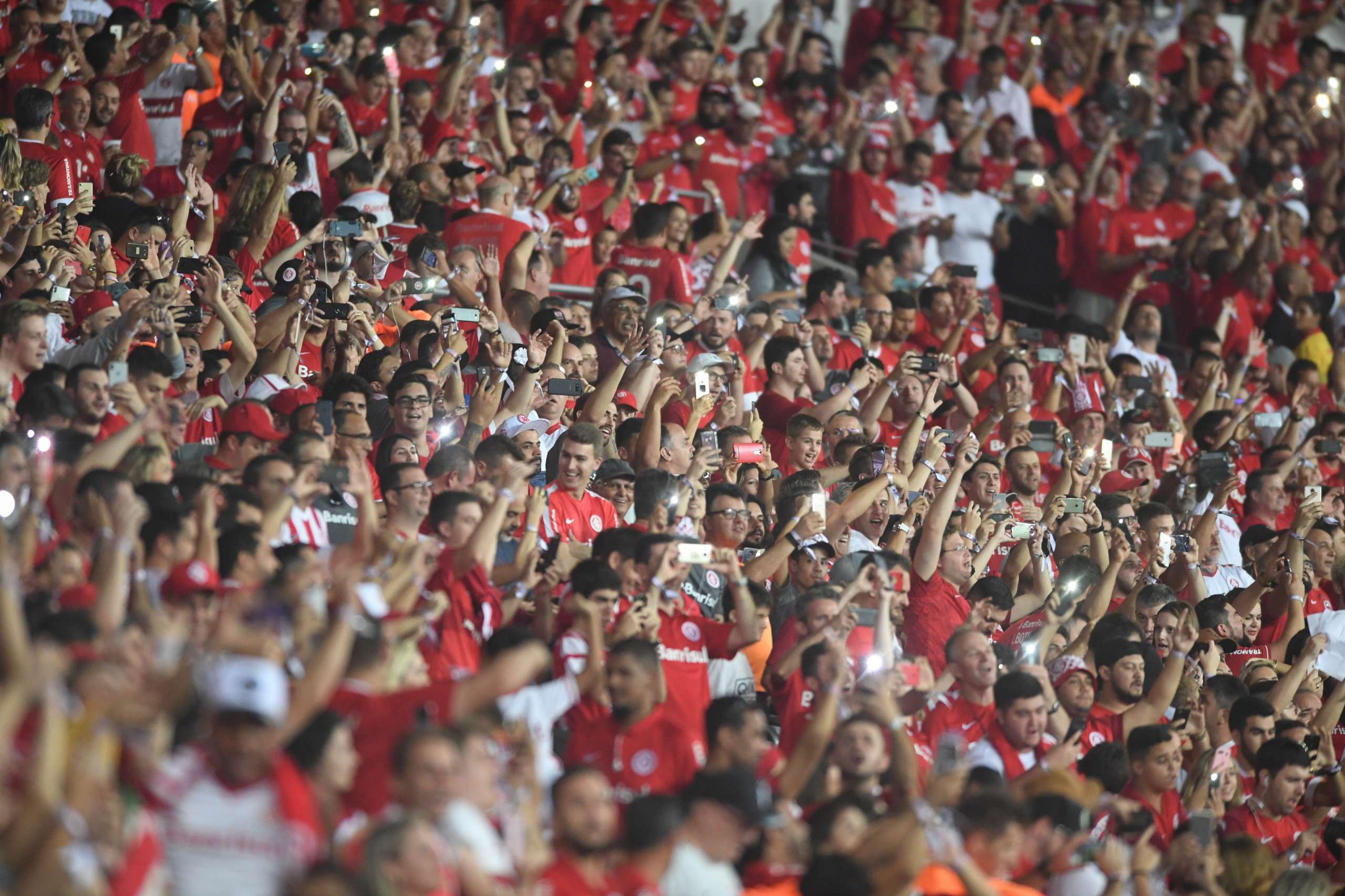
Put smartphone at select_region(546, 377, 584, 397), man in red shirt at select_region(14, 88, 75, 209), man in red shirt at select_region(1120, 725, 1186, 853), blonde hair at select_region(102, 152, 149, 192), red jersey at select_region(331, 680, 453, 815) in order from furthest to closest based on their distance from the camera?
blonde hair at select_region(102, 152, 149, 192) < man in red shirt at select_region(14, 88, 75, 209) < smartphone at select_region(546, 377, 584, 397) < man in red shirt at select_region(1120, 725, 1186, 853) < red jersey at select_region(331, 680, 453, 815)

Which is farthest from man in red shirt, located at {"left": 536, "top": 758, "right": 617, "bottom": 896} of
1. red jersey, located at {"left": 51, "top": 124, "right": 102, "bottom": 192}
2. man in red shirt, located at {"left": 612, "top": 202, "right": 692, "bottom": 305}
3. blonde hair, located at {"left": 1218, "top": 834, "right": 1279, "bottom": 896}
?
man in red shirt, located at {"left": 612, "top": 202, "right": 692, "bottom": 305}

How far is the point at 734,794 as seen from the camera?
4.44m

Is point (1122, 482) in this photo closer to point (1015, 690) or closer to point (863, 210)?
point (863, 210)

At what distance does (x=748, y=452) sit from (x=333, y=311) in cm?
170

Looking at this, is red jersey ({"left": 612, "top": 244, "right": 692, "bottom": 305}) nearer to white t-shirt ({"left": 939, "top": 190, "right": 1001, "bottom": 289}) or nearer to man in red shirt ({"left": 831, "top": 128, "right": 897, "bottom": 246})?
man in red shirt ({"left": 831, "top": 128, "right": 897, "bottom": 246})

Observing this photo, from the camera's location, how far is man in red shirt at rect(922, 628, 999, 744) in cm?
591

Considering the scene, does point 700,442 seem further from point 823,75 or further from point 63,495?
point 823,75

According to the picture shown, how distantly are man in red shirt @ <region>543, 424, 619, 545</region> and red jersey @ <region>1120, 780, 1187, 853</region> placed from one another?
6.45 ft

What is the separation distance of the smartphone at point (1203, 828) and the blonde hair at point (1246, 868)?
23 centimetres

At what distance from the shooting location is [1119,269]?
11.1m

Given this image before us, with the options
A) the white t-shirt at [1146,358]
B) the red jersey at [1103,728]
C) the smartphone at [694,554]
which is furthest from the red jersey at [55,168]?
the white t-shirt at [1146,358]

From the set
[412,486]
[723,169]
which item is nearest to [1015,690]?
[412,486]

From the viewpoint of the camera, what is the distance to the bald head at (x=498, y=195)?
8.27 m

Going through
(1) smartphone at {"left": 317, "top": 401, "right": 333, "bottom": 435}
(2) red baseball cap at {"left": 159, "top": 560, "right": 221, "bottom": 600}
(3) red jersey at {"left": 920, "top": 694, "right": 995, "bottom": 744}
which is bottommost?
(3) red jersey at {"left": 920, "top": 694, "right": 995, "bottom": 744}
